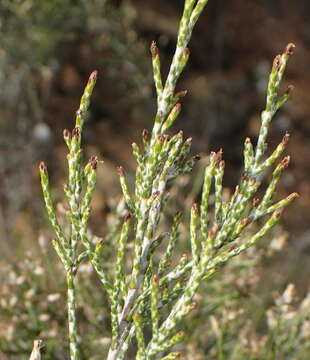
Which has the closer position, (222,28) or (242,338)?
(242,338)

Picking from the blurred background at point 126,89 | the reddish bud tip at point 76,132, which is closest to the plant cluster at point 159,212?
the reddish bud tip at point 76,132

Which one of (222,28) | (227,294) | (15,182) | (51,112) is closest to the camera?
(227,294)

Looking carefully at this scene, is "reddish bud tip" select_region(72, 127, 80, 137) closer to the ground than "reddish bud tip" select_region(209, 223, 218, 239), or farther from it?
farther from it

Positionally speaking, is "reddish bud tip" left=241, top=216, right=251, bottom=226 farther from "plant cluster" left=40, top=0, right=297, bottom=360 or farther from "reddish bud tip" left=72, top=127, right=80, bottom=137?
"reddish bud tip" left=72, top=127, right=80, bottom=137

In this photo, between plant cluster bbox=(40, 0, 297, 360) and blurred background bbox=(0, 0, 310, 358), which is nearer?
plant cluster bbox=(40, 0, 297, 360)

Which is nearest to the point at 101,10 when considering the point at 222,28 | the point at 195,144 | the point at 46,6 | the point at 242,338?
the point at 46,6

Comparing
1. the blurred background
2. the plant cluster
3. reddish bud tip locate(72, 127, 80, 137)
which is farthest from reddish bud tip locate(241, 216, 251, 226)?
the blurred background

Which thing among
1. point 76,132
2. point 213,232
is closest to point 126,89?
point 76,132

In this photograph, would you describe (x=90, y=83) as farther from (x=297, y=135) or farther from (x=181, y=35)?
(x=297, y=135)
